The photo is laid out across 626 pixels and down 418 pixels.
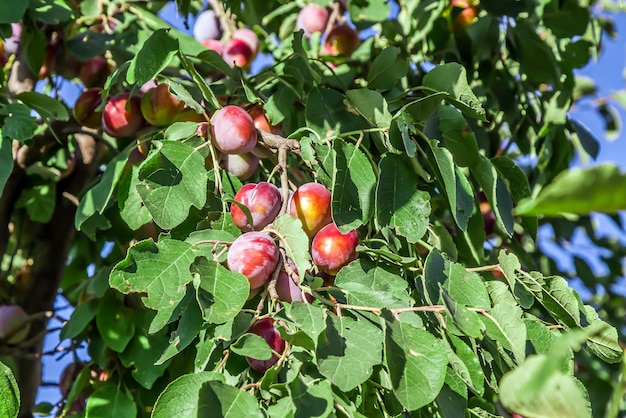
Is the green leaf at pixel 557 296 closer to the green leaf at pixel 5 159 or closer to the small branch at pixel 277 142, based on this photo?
the small branch at pixel 277 142

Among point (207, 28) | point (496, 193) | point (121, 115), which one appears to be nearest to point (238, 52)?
point (207, 28)

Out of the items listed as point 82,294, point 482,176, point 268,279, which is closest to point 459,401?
point 268,279

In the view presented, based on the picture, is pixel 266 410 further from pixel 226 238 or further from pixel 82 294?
pixel 82 294

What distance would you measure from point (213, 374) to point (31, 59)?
85 centimetres

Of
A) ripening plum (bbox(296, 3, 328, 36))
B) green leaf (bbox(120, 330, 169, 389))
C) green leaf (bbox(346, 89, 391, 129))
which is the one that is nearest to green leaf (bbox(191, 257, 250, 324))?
green leaf (bbox(346, 89, 391, 129))

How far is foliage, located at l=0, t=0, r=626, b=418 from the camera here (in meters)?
0.64

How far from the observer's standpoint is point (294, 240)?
0.73 meters

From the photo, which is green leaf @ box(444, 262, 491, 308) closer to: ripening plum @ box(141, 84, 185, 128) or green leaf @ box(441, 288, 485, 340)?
green leaf @ box(441, 288, 485, 340)

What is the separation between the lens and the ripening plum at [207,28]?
5.22 ft

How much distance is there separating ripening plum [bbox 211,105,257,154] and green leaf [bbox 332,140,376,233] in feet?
0.35

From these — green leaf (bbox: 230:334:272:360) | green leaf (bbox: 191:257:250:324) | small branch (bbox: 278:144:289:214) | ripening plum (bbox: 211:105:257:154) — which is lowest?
green leaf (bbox: 230:334:272:360)

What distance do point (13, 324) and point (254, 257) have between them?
0.86 metres

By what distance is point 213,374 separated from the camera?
659mm

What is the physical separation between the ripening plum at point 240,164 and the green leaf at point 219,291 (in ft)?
0.83
